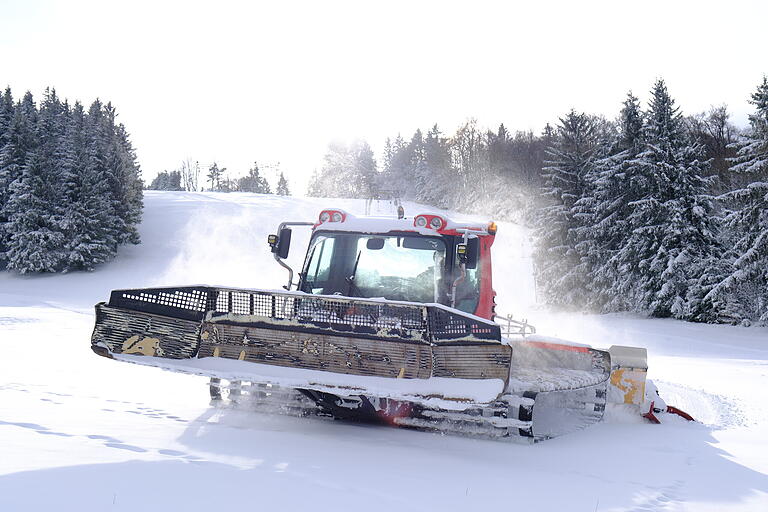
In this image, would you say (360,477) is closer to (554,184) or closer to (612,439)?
(612,439)

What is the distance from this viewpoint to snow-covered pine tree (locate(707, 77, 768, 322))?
24.0 metres

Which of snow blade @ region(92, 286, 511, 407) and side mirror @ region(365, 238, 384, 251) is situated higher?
side mirror @ region(365, 238, 384, 251)

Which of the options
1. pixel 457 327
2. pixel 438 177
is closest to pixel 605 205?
pixel 457 327

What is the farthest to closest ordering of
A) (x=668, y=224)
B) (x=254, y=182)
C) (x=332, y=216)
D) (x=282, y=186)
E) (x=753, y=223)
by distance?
(x=282, y=186), (x=254, y=182), (x=668, y=224), (x=753, y=223), (x=332, y=216)

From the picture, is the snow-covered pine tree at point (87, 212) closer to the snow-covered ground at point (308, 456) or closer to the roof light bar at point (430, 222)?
the snow-covered ground at point (308, 456)

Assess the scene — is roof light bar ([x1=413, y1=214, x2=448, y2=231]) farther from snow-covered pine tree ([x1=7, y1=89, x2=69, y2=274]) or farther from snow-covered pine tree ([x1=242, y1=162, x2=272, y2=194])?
snow-covered pine tree ([x1=242, y1=162, x2=272, y2=194])

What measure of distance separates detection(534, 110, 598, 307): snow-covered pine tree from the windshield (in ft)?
90.2

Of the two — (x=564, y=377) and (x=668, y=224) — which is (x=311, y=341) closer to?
(x=564, y=377)

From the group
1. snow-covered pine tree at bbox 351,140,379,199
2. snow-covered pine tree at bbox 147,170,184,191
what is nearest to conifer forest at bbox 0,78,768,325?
snow-covered pine tree at bbox 351,140,379,199

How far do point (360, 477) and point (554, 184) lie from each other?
32.1m

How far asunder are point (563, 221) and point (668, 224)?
21.8 ft

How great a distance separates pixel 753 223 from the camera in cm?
2480

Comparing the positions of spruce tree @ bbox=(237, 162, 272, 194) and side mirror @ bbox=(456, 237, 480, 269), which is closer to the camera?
side mirror @ bbox=(456, 237, 480, 269)

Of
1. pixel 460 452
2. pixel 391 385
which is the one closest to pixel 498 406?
pixel 460 452
